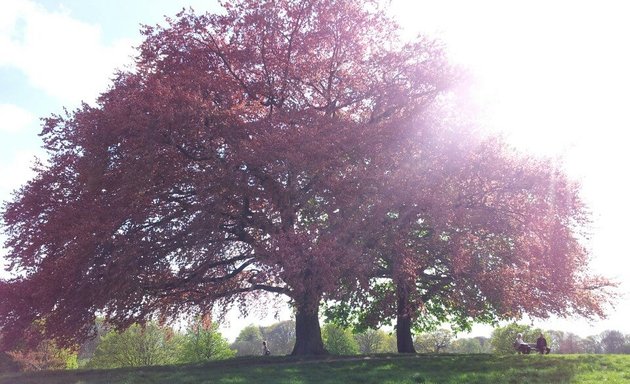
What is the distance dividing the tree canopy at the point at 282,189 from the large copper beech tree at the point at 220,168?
8cm

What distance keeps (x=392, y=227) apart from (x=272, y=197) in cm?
516

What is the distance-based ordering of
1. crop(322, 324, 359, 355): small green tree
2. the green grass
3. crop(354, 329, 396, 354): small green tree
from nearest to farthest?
the green grass, crop(322, 324, 359, 355): small green tree, crop(354, 329, 396, 354): small green tree

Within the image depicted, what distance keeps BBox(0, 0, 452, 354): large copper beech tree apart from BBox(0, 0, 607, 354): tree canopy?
0.27 ft

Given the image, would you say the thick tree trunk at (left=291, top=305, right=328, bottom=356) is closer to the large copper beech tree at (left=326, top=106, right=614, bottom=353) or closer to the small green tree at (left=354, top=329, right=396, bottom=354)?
the large copper beech tree at (left=326, top=106, right=614, bottom=353)

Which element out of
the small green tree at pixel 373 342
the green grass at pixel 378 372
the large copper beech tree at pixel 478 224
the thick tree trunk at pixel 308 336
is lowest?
the small green tree at pixel 373 342

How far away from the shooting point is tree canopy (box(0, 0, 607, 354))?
58.6ft

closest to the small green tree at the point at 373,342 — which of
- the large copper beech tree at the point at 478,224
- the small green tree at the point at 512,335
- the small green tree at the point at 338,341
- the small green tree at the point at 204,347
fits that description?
the small green tree at the point at 338,341

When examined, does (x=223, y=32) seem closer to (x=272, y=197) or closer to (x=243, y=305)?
(x=272, y=197)

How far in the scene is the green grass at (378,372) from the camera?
15.5 metres

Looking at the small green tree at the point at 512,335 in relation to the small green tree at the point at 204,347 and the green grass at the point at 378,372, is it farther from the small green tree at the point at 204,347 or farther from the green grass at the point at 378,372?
the green grass at the point at 378,372

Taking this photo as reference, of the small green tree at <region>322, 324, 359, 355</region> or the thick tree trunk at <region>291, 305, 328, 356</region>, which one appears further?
the small green tree at <region>322, 324, 359, 355</region>

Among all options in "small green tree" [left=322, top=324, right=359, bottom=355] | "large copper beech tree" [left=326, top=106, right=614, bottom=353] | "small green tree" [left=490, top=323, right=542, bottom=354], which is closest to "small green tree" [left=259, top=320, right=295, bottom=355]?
"small green tree" [left=322, top=324, right=359, bottom=355]

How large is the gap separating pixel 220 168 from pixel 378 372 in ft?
30.9

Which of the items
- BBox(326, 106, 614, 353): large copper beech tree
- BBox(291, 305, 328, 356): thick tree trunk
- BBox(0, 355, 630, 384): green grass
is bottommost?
BBox(0, 355, 630, 384): green grass
